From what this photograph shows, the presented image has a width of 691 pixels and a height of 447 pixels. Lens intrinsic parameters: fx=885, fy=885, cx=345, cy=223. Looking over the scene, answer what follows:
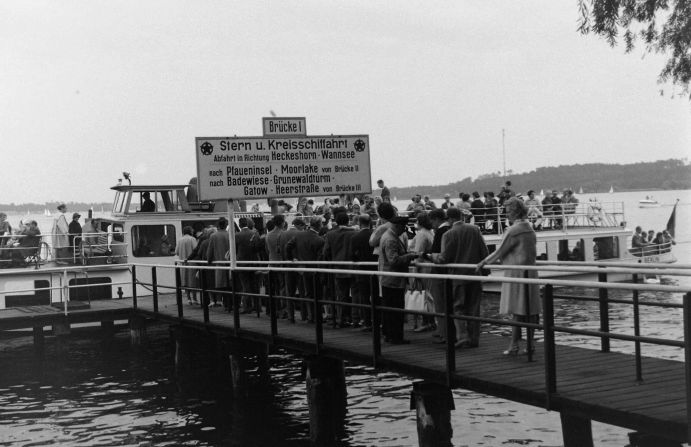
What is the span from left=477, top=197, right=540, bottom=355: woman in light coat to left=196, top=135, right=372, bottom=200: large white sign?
A: 210 inches

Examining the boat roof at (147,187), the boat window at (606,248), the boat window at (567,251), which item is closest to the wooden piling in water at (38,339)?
the boat roof at (147,187)

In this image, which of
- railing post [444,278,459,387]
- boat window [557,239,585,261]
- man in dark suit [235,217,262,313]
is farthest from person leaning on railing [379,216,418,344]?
boat window [557,239,585,261]

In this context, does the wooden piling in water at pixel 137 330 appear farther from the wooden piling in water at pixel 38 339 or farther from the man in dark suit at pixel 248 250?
the man in dark suit at pixel 248 250

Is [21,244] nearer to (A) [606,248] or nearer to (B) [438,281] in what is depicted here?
(B) [438,281]

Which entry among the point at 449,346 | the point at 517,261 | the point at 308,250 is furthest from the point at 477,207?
the point at 449,346

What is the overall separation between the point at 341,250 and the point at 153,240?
1374 centimetres

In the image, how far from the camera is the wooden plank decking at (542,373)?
7.59m

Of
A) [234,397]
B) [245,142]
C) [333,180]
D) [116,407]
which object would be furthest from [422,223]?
[116,407]

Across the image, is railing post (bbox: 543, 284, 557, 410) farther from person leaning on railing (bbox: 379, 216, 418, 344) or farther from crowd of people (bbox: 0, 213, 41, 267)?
crowd of people (bbox: 0, 213, 41, 267)

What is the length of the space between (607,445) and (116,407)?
9787 millimetres

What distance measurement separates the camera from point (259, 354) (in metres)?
17.7

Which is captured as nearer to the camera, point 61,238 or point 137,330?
point 137,330

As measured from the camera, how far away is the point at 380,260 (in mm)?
12516

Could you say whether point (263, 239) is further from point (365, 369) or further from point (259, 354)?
point (365, 369)
